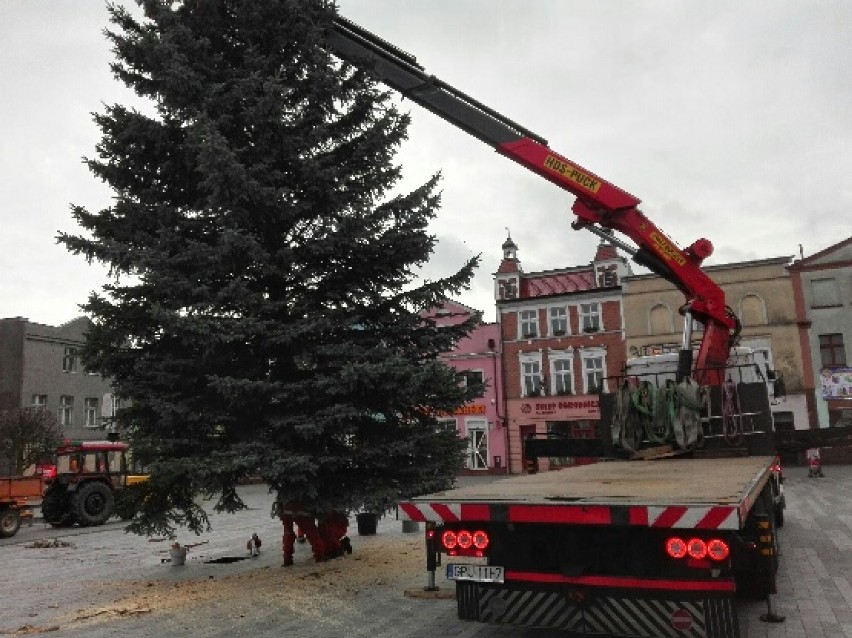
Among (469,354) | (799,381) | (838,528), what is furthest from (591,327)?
(838,528)

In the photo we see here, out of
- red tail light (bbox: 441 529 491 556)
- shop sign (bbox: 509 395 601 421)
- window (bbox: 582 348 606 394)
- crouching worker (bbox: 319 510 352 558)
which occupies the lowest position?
crouching worker (bbox: 319 510 352 558)

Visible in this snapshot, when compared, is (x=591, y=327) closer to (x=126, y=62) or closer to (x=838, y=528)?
(x=838, y=528)

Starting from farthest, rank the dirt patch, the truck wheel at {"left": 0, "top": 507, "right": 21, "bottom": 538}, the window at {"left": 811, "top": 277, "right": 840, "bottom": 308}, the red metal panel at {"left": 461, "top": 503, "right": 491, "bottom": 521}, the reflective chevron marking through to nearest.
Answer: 1. the window at {"left": 811, "top": 277, "right": 840, "bottom": 308}
2. the truck wheel at {"left": 0, "top": 507, "right": 21, "bottom": 538}
3. the dirt patch
4. the red metal panel at {"left": 461, "top": 503, "right": 491, "bottom": 521}
5. the reflective chevron marking

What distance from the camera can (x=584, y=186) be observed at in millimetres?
11945

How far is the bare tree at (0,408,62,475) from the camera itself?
2852 centimetres

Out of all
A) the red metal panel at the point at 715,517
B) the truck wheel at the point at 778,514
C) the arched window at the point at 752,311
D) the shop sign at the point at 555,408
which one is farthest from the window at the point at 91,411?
the red metal panel at the point at 715,517

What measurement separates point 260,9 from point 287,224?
3243 mm

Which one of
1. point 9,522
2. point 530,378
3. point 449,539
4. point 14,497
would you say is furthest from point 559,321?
point 449,539

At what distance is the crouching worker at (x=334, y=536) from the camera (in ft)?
34.9

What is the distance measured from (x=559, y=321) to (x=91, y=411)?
2840 cm

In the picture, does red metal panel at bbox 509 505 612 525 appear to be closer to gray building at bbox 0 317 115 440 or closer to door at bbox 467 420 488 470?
door at bbox 467 420 488 470

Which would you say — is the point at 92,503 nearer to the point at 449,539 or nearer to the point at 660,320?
the point at 449,539

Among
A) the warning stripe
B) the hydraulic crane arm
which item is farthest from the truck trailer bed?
the hydraulic crane arm

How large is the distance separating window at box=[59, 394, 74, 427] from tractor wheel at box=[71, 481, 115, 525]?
20842 mm
